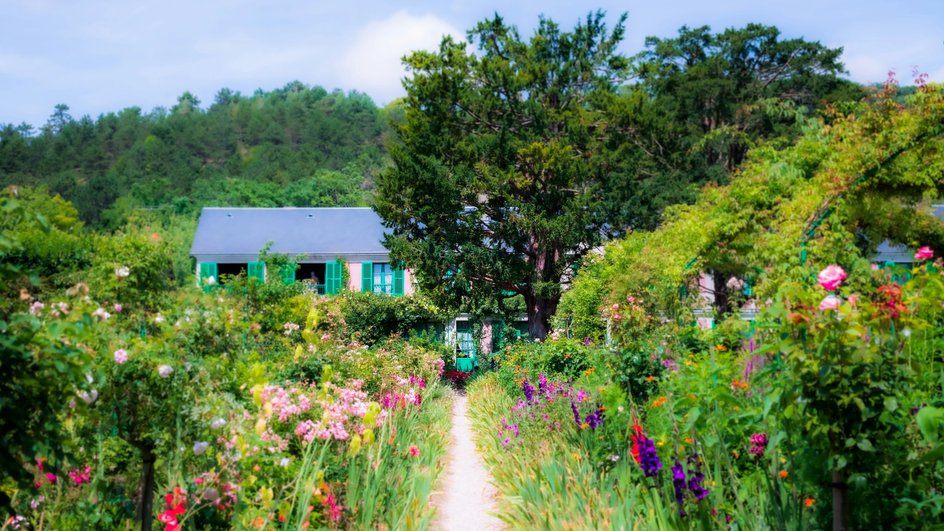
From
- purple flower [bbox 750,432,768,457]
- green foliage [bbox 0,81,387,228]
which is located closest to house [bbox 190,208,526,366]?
green foliage [bbox 0,81,387,228]

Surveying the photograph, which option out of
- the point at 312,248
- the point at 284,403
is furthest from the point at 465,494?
the point at 312,248

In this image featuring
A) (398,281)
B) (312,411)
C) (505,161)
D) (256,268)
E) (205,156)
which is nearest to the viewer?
(312,411)

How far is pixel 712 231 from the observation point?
1463 centimetres

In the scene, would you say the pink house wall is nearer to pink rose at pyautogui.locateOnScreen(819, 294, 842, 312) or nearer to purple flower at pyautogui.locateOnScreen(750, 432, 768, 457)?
purple flower at pyautogui.locateOnScreen(750, 432, 768, 457)

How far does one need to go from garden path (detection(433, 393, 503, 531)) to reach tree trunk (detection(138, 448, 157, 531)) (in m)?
2.45

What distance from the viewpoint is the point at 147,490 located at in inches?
163

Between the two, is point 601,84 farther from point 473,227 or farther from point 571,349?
point 571,349

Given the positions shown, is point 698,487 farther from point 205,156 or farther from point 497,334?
point 205,156

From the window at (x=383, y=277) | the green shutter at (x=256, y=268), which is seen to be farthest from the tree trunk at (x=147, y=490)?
the window at (x=383, y=277)

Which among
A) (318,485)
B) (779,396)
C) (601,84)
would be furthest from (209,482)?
(601,84)

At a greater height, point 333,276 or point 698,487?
point 698,487

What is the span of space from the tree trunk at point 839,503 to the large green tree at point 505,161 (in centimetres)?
1527

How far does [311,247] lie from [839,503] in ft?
85.4

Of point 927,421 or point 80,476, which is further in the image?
point 80,476
